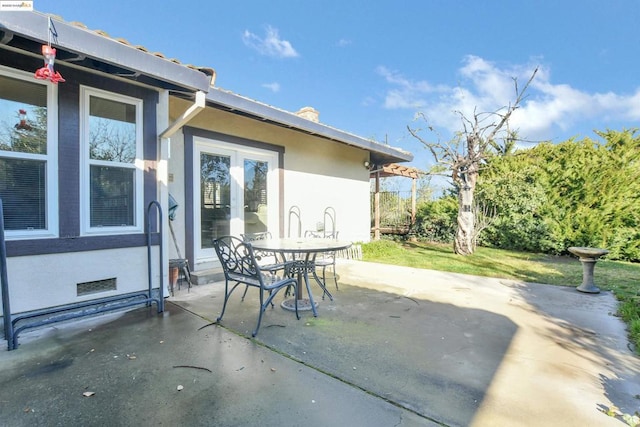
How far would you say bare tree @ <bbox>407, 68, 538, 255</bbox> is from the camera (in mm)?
7582

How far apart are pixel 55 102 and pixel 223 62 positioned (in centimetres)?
982

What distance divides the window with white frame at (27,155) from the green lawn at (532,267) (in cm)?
582

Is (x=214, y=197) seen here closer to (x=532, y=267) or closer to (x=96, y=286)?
(x=96, y=286)

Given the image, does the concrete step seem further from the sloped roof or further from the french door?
the sloped roof

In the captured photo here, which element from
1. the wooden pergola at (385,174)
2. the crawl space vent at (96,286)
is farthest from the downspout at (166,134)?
the wooden pergola at (385,174)

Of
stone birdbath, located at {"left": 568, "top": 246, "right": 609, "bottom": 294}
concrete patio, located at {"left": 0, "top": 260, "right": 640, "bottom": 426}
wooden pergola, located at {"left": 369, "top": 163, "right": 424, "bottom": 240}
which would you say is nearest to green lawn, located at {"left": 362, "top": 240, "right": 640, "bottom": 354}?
stone birdbath, located at {"left": 568, "top": 246, "right": 609, "bottom": 294}

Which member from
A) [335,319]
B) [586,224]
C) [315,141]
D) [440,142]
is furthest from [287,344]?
[586,224]

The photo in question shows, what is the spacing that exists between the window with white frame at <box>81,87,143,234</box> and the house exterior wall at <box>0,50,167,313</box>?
7cm

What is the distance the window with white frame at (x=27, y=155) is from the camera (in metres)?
2.91

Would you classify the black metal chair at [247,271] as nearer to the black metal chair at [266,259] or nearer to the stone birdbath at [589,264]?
the black metal chair at [266,259]

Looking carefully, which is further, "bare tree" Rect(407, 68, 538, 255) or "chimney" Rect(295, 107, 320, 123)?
"bare tree" Rect(407, 68, 538, 255)

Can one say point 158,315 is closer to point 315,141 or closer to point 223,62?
point 315,141

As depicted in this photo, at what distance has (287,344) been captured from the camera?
2.65 meters

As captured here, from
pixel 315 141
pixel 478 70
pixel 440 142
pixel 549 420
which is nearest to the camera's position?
pixel 549 420
